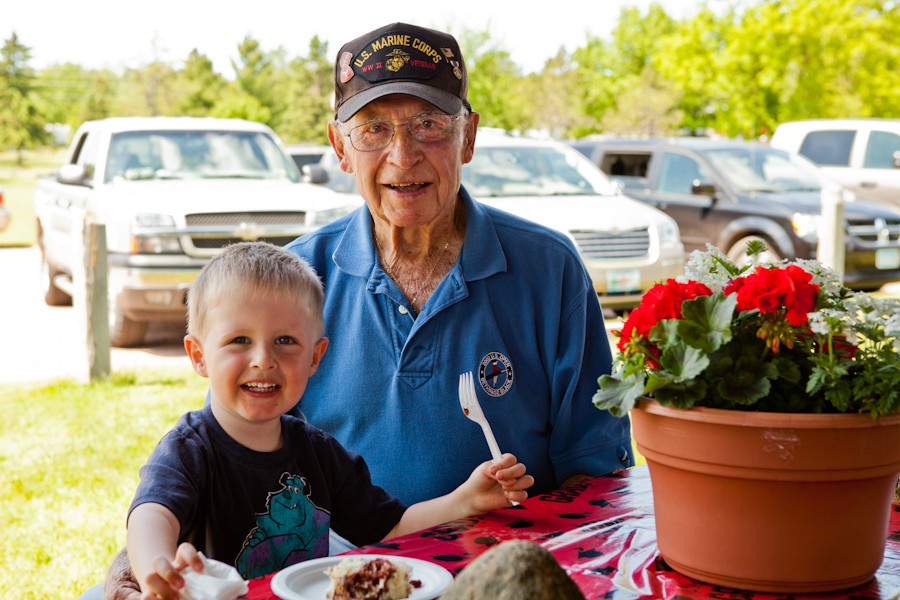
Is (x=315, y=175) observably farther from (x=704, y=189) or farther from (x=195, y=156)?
(x=704, y=189)

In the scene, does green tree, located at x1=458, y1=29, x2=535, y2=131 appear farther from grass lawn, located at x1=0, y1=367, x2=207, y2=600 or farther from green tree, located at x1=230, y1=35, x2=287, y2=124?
grass lawn, located at x1=0, y1=367, x2=207, y2=600

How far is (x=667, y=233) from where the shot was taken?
9.13 meters

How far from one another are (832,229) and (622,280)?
1.99m

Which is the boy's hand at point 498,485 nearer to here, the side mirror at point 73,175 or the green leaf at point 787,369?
the green leaf at point 787,369

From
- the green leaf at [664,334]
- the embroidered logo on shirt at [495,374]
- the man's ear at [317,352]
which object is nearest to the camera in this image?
the green leaf at [664,334]

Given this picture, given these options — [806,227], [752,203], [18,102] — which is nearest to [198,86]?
[18,102]

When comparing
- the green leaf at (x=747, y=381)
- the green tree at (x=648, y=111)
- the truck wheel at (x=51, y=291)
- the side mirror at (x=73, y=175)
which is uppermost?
the green tree at (x=648, y=111)

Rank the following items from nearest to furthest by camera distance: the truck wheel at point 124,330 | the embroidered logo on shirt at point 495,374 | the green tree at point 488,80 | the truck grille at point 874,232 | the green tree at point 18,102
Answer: the embroidered logo on shirt at point 495,374 < the truck wheel at point 124,330 < the truck grille at point 874,232 < the green tree at point 488,80 < the green tree at point 18,102

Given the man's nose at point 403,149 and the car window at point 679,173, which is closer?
the man's nose at point 403,149

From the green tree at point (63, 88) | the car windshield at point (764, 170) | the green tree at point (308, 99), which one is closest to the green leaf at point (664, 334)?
the car windshield at point (764, 170)

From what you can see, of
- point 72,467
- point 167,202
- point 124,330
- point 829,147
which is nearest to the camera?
point 72,467

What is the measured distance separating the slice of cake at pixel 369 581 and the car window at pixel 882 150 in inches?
550

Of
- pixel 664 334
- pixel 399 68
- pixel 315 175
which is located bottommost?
pixel 664 334

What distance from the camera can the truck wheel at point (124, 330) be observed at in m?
8.00
